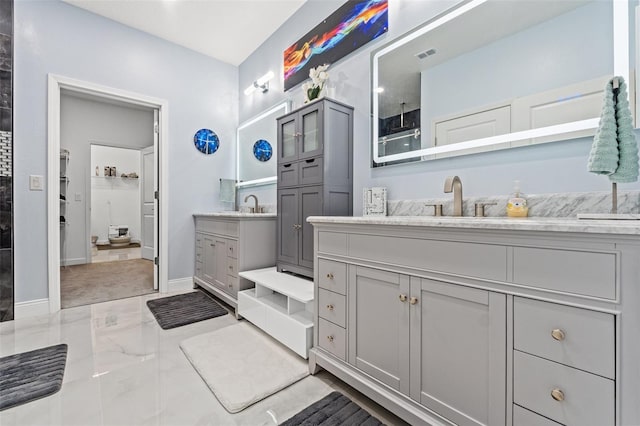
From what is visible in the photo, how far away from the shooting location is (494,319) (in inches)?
38.0

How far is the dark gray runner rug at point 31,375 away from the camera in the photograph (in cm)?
147

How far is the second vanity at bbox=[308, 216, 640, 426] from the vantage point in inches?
30.3

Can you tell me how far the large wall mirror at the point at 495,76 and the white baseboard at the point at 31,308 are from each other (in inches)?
129

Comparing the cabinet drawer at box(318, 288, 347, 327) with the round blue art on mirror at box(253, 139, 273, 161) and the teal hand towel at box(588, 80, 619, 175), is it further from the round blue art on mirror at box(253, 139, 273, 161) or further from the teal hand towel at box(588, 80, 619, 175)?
the round blue art on mirror at box(253, 139, 273, 161)

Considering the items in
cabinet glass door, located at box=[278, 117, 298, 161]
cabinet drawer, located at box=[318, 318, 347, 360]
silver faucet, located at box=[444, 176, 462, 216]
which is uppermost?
cabinet glass door, located at box=[278, 117, 298, 161]

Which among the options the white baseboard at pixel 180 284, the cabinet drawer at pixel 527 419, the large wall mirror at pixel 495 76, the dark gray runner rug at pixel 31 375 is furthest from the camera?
the white baseboard at pixel 180 284

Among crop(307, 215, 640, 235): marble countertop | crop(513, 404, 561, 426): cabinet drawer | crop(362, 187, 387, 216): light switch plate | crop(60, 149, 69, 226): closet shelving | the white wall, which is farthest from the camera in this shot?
the white wall

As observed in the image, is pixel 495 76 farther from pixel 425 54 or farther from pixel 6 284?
pixel 6 284

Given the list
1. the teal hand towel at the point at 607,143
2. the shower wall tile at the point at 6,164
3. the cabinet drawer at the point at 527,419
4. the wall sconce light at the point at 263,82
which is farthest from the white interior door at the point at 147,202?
the teal hand towel at the point at 607,143

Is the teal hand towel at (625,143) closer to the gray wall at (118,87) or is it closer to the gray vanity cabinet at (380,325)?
the gray vanity cabinet at (380,325)

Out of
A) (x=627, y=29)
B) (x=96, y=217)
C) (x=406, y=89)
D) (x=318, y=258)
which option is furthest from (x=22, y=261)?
(x=96, y=217)

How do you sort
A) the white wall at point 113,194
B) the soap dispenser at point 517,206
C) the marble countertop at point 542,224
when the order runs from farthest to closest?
the white wall at point 113,194 < the soap dispenser at point 517,206 < the marble countertop at point 542,224

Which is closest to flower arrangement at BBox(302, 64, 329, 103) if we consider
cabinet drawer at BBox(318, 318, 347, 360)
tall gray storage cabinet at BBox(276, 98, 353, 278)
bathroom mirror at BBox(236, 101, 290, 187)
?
tall gray storage cabinet at BBox(276, 98, 353, 278)

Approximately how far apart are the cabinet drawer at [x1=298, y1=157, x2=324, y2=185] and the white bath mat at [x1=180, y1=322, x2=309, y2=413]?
1.23 metres
